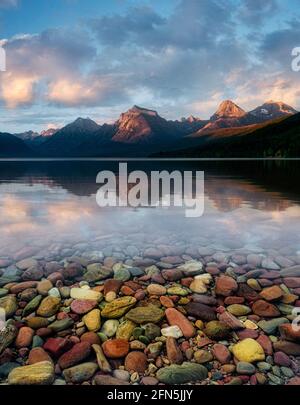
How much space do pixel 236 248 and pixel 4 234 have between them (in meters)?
9.90

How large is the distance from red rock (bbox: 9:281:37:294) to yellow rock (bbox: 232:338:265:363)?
5.66 meters

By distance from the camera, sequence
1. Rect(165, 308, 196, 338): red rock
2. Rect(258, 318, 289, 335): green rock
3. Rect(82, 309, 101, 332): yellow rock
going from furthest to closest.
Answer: Rect(82, 309, 101, 332): yellow rock < Rect(258, 318, 289, 335): green rock < Rect(165, 308, 196, 338): red rock

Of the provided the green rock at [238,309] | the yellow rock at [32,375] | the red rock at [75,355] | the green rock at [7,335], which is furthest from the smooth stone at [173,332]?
the green rock at [7,335]

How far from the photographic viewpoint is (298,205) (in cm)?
2325

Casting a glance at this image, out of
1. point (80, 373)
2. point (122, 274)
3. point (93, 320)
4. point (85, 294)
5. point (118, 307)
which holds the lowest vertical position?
point (80, 373)

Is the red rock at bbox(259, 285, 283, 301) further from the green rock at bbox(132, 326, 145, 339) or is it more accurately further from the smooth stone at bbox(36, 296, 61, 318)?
the smooth stone at bbox(36, 296, 61, 318)

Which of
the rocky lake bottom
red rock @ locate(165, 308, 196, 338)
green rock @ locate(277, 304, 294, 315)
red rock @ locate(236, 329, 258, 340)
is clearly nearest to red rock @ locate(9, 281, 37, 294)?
the rocky lake bottom

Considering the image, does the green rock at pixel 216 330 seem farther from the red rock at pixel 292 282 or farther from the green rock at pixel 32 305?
the green rock at pixel 32 305

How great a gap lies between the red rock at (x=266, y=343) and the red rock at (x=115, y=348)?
281 cm

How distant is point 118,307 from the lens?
344 inches

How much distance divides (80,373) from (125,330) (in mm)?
1482

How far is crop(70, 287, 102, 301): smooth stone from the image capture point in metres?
9.17

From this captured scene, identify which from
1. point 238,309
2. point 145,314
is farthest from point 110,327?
point 238,309

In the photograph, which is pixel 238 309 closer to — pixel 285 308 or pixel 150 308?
pixel 285 308
